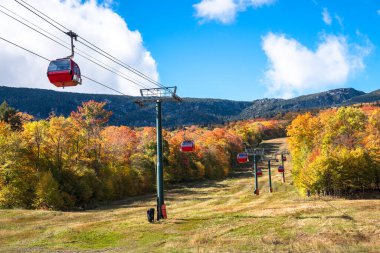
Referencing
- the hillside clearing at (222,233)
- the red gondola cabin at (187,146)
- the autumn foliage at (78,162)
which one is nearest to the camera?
the hillside clearing at (222,233)

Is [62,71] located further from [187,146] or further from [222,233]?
[187,146]

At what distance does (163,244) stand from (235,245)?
5.26 meters

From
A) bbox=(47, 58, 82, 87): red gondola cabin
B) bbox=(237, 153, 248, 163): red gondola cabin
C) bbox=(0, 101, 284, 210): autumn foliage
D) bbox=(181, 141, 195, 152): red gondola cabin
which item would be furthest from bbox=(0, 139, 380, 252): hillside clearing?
bbox=(237, 153, 248, 163): red gondola cabin

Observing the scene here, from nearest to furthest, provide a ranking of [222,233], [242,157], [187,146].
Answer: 1. [222,233]
2. [187,146]
3. [242,157]

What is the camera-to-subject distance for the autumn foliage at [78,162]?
2339 inches

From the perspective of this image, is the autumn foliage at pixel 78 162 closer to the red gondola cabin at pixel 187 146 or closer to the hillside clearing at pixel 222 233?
A: the hillside clearing at pixel 222 233

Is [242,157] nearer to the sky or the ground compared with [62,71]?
nearer to the ground

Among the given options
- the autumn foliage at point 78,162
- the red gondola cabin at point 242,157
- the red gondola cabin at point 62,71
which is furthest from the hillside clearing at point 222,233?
the red gondola cabin at point 242,157

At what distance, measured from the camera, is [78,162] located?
7462 centimetres

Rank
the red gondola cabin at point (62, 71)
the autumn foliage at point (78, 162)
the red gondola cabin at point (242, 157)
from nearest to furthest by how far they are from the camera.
Result: the red gondola cabin at point (62, 71) → the autumn foliage at point (78, 162) → the red gondola cabin at point (242, 157)

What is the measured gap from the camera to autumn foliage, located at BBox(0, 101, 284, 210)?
59.4 meters

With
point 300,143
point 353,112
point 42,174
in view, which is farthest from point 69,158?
point 353,112

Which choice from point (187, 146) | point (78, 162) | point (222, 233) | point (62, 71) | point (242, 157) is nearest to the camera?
point (62, 71)

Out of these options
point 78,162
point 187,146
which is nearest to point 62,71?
point 187,146
